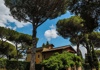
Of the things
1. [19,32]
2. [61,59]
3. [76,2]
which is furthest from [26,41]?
[76,2]

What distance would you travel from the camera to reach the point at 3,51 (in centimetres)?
3616

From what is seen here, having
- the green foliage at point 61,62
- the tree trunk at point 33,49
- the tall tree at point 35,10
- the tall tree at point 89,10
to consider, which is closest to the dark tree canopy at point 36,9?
the tall tree at point 35,10

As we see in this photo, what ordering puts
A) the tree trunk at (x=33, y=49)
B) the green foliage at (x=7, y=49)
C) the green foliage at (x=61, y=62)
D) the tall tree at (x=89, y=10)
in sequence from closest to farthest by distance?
the tall tree at (x=89, y=10), the tree trunk at (x=33, y=49), the green foliage at (x=61, y=62), the green foliage at (x=7, y=49)

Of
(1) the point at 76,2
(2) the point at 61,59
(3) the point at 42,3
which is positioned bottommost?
(2) the point at 61,59

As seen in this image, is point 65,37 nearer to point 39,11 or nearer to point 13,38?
point 13,38

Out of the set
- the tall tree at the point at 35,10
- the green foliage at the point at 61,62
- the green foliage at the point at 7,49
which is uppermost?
the tall tree at the point at 35,10

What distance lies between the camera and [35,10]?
66.7 feet

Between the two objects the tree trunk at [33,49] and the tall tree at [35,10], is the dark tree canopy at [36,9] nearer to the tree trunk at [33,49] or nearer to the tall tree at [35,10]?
the tall tree at [35,10]

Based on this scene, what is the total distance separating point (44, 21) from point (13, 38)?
43.2 ft

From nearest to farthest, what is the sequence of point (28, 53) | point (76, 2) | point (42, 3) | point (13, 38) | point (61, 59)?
point (76, 2)
point (42, 3)
point (61, 59)
point (13, 38)
point (28, 53)

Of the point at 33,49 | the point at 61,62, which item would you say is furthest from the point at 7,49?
the point at 33,49

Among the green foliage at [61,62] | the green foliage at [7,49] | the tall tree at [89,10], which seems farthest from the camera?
the green foliage at [7,49]

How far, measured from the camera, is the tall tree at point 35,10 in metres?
20.0

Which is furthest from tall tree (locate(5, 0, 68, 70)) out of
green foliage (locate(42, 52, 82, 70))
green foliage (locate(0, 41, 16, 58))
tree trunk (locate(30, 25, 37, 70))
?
green foliage (locate(0, 41, 16, 58))
